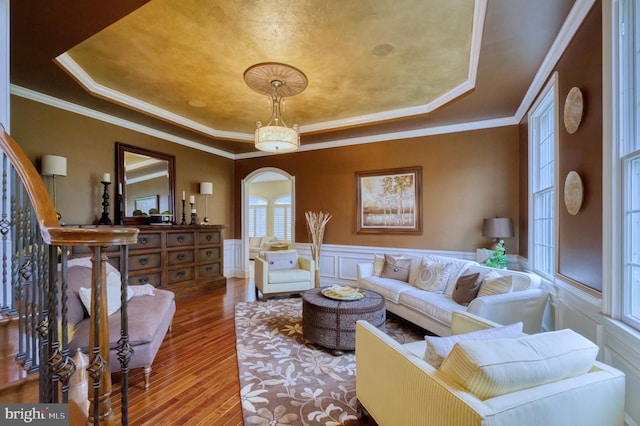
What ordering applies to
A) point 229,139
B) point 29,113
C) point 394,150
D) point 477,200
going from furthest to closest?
point 229,139, point 394,150, point 477,200, point 29,113

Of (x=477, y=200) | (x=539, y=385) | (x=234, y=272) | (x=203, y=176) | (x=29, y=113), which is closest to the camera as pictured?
(x=539, y=385)

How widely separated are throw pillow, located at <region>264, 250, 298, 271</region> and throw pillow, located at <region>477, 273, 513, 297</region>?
2933 mm

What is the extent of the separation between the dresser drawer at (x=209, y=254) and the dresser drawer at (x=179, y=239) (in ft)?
0.93

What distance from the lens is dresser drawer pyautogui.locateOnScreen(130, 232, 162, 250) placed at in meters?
4.19

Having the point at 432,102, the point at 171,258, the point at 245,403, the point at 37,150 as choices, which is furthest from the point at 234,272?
the point at 432,102

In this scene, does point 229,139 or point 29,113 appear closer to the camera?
point 29,113

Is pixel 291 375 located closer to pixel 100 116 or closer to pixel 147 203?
pixel 147 203

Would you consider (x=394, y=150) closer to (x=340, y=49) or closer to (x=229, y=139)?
(x=340, y=49)

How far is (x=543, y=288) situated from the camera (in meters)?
2.87

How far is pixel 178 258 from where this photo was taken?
4758 millimetres

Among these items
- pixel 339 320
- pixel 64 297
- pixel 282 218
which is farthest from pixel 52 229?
pixel 282 218

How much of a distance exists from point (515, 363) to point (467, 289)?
207cm

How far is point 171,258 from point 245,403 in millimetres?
3180

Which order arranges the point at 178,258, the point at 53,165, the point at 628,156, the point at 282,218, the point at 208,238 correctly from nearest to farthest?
the point at 628,156
the point at 53,165
the point at 178,258
the point at 208,238
the point at 282,218
